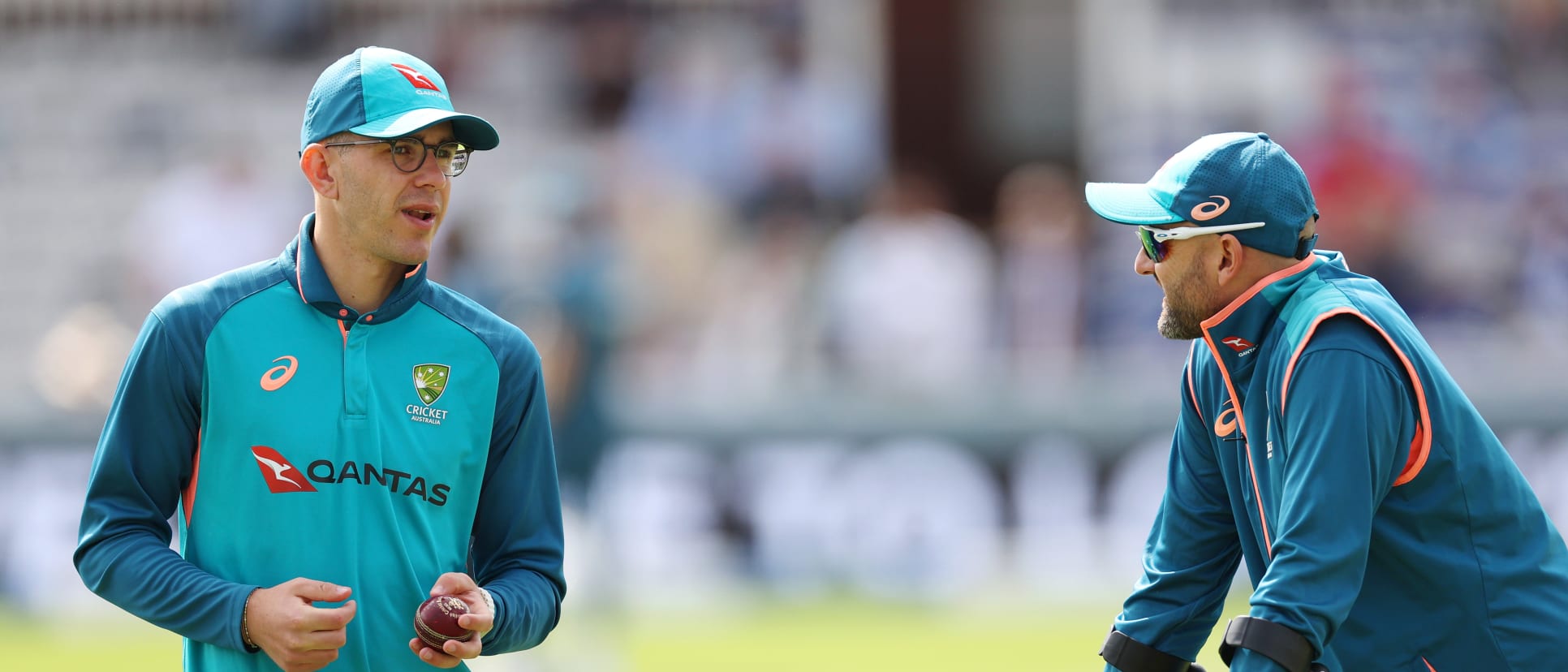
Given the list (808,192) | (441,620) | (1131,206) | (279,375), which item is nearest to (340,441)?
(279,375)

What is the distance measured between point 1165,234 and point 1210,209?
12cm

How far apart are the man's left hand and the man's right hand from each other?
0.17 metres

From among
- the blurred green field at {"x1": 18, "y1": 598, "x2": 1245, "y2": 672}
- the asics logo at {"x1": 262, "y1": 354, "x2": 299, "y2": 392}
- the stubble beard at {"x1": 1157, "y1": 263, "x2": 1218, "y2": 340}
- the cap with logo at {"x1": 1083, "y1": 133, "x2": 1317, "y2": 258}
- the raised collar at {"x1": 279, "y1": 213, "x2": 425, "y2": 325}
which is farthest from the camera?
the blurred green field at {"x1": 18, "y1": 598, "x2": 1245, "y2": 672}

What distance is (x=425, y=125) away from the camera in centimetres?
380

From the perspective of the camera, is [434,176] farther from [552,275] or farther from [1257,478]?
[552,275]

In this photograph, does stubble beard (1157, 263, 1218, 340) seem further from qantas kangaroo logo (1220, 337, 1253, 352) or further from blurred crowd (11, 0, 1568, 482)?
blurred crowd (11, 0, 1568, 482)

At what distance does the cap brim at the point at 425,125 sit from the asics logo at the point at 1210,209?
1.51 m

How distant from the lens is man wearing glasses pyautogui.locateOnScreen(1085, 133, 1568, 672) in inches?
149

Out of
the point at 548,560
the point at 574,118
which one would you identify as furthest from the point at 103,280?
the point at 548,560

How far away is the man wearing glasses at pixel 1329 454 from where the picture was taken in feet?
12.4

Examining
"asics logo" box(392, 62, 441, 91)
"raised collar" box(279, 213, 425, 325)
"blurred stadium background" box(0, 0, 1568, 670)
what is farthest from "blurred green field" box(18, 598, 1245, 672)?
"asics logo" box(392, 62, 441, 91)

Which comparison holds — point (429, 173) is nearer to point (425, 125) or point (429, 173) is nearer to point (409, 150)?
point (409, 150)

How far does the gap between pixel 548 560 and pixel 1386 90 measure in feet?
42.6

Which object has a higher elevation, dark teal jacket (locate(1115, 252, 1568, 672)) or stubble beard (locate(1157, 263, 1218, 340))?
stubble beard (locate(1157, 263, 1218, 340))
